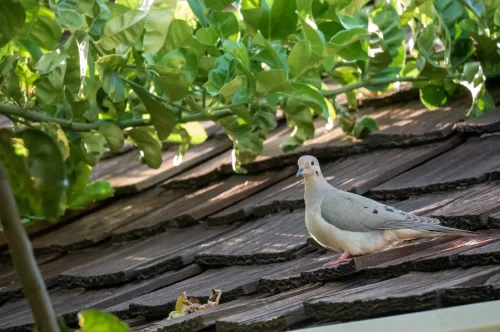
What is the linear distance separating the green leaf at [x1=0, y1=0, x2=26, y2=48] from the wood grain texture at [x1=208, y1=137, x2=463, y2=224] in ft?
3.66

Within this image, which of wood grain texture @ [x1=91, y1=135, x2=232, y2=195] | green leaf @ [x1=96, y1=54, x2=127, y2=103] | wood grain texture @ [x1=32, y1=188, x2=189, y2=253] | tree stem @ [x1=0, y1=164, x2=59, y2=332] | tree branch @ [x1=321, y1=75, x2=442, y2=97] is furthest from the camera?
wood grain texture @ [x1=91, y1=135, x2=232, y2=195]

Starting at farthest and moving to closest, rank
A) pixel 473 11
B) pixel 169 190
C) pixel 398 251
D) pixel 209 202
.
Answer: pixel 169 190
pixel 209 202
pixel 473 11
pixel 398 251

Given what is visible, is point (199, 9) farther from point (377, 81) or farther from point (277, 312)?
point (277, 312)

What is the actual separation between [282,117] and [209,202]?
0.76m

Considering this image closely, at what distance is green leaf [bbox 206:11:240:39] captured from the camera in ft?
9.27

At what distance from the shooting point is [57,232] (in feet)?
12.1

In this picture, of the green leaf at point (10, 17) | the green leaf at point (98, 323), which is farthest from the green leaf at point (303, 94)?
the green leaf at point (98, 323)

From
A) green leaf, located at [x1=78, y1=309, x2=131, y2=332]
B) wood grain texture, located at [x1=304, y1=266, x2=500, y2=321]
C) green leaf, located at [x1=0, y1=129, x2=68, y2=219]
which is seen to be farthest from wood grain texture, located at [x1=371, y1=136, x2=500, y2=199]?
green leaf, located at [x1=78, y1=309, x2=131, y2=332]

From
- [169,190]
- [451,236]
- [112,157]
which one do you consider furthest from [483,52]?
[112,157]

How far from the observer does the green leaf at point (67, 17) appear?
2.22 metres

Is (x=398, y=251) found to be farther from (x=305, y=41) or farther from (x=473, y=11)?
(x=473, y=11)

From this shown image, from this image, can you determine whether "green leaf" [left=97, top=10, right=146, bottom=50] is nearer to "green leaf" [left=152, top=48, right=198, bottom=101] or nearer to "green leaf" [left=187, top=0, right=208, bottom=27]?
"green leaf" [left=152, top=48, right=198, bottom=101]

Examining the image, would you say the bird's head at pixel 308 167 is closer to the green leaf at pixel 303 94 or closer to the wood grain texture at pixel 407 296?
the green leaf at pixel 303 94

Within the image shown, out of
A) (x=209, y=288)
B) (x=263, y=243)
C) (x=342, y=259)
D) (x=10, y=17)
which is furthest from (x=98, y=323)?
(x=263, y=243)
